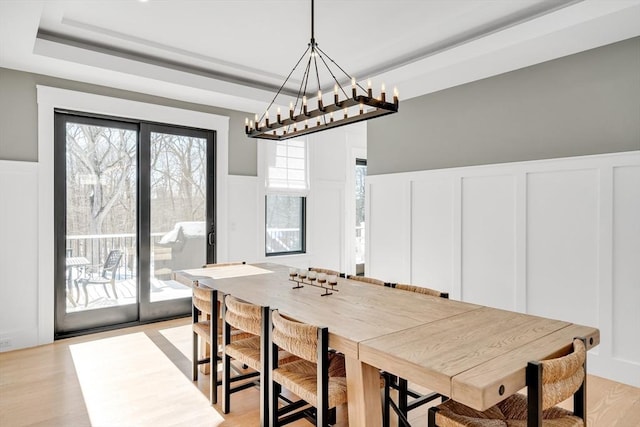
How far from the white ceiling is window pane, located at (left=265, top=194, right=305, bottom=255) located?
1846mm

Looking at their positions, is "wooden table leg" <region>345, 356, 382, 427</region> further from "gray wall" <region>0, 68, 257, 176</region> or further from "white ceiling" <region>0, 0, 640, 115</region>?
"gray wall" <region>0, 68, 257, 176</region>

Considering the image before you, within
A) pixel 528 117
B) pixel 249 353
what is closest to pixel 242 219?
pixel 249 353

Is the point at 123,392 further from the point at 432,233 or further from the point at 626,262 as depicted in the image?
the point at 626,262

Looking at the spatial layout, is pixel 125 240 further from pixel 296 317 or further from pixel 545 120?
pixel 545 120

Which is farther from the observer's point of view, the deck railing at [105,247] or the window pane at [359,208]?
the window pane at [359,208]

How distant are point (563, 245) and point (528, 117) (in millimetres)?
1209

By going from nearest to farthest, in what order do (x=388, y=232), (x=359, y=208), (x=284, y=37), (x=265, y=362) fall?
(x=265, y=362)
(x=284, y=37)
(x=388, y=232)
(x=359, y=208)

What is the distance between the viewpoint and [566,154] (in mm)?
3420

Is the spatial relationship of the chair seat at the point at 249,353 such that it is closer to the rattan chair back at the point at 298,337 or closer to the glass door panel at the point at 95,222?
the rattan chair back at the point at 298,337

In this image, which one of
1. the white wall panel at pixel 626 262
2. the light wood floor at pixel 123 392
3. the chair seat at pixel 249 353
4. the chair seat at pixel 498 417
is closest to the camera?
the chair seat at pixel 498 417

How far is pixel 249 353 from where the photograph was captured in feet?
8.11

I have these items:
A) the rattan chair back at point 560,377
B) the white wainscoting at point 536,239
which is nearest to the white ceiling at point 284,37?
the white wainscoting at point 536,239

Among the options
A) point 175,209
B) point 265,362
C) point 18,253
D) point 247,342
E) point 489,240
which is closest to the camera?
point 265,362

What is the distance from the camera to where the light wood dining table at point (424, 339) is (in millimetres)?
1384
